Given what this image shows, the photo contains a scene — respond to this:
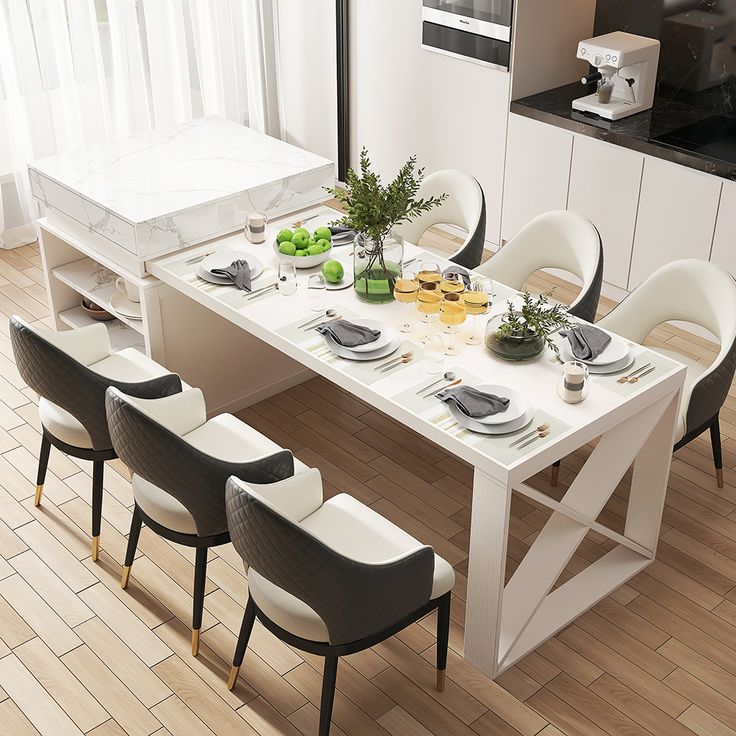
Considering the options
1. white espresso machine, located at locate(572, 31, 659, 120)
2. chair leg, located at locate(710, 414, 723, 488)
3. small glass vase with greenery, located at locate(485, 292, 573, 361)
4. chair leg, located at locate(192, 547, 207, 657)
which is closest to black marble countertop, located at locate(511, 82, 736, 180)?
white espresso machine, located at locate(572, 31, 659, 120)

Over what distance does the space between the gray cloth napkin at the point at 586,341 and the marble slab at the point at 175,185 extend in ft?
4.69

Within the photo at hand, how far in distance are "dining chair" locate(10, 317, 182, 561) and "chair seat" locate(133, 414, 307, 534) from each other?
0.18 metres

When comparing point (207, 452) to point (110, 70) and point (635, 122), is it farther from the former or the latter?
point (110, 70)

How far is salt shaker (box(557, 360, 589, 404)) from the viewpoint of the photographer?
2.91 meters

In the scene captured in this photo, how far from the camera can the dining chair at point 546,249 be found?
12.4ft

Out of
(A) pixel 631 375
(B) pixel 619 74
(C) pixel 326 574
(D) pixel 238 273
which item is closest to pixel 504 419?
(A) pixel 631 375

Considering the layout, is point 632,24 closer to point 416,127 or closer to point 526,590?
point 416,127

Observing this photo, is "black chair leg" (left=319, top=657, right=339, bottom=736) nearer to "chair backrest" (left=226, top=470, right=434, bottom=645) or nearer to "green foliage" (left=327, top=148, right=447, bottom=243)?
"chair backrest" (left=226, top=470, right=434, bottom=645)

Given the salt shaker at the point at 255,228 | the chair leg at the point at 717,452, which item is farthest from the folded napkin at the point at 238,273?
the chair leg at the point at 717,452

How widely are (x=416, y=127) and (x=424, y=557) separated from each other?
3.54 m

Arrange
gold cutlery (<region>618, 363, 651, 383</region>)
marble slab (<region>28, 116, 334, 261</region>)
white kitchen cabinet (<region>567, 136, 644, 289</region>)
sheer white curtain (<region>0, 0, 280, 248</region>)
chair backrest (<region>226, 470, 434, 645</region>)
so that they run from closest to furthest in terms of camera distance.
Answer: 1. chair backrest (<region>226, 470, 434, 645</region>)
2. gold cutlery (<region>618, 363, 651, 383</region>)
3. marble slab (<region>28, 116, 334, 261</region>)
4. white kitchen cabinet (<region>567, 136, 644, 289</region>)
5. sheer white curtain (<region>0, 0, 280, 248</region>)

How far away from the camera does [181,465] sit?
2.72 metres

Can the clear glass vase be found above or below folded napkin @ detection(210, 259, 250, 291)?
above

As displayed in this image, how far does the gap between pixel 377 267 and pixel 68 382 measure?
1.09 m
